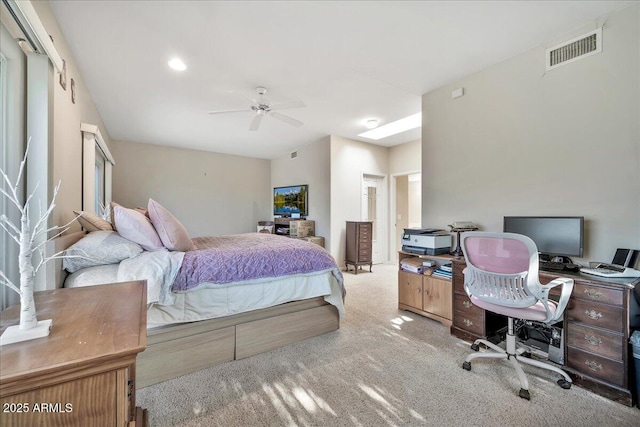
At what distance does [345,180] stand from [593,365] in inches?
164

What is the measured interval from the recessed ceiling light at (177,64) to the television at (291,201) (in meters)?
3.38

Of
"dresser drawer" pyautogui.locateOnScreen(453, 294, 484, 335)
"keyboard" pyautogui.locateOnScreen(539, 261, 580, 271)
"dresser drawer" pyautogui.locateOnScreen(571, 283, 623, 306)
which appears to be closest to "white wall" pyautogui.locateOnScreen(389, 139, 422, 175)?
"dresser drawer" pyautogui.locateOnScreen(453, 294, 484, 335)

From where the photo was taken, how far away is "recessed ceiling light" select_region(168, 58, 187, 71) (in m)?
2.63

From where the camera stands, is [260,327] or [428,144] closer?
[260,327]

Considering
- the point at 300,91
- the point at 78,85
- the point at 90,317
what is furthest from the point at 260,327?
the point at 78,85

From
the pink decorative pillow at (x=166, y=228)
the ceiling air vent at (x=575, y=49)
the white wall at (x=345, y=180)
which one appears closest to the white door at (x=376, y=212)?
the white wall at (x=345, y=180)

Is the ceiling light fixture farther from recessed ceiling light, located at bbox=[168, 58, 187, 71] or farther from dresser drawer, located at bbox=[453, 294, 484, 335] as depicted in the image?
recessed ceiling light, located at bbox=[168, 58, 187, 71]

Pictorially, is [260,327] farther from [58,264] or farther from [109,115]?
[109,115]

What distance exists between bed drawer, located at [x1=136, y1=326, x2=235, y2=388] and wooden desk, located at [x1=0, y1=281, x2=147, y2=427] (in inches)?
43.0

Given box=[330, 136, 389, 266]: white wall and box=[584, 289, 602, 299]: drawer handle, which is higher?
box=[330, 136, 389, 266]: white wall

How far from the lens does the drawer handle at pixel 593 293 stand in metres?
1.74

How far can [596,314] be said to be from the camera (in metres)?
1.75

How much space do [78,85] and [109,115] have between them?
5.12ft

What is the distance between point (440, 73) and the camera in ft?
9.56
